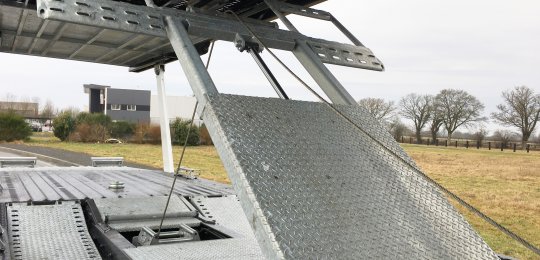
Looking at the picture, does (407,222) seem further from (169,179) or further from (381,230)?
(169,179)

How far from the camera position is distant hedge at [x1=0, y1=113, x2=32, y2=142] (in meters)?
27.4

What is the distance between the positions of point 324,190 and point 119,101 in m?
56.4

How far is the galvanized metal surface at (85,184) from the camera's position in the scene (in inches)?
207

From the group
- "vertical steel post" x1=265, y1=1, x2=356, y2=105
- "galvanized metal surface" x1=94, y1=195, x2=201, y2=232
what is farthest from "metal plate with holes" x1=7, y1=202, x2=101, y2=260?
"vertical steel post" x1=265, y1=1, x2=356, y2=105

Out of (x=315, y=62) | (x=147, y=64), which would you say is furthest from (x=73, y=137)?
(x=315, y=62)

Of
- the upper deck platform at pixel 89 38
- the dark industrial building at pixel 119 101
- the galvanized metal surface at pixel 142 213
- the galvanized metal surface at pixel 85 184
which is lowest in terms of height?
the galvanized metal surface at pixel 142 213

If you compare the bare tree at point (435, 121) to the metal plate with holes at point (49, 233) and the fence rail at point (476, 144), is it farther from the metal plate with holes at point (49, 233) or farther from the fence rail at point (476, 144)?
the metal plate with holes at point (49, 233)

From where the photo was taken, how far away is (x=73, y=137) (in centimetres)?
2945

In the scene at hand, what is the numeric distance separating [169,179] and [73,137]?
2472 cm

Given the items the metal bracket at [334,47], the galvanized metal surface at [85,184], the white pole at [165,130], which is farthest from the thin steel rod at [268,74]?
the white pole at [165,130]

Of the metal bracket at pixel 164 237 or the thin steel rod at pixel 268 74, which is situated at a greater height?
the thin steel rod at pixel 268 74

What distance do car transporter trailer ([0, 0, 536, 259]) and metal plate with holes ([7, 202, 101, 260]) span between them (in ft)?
0.05

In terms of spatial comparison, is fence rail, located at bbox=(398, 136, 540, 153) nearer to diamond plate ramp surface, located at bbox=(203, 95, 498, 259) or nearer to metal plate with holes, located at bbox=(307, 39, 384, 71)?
metal plate with holes, located at bbox=(307, 39, 384, 71)

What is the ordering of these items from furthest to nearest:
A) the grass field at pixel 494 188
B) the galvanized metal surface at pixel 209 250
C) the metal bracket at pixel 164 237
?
the grass field at pixel 494 188
the metal bracket at pixel 164 237
the galvanized metal surface at pixel 209 250
